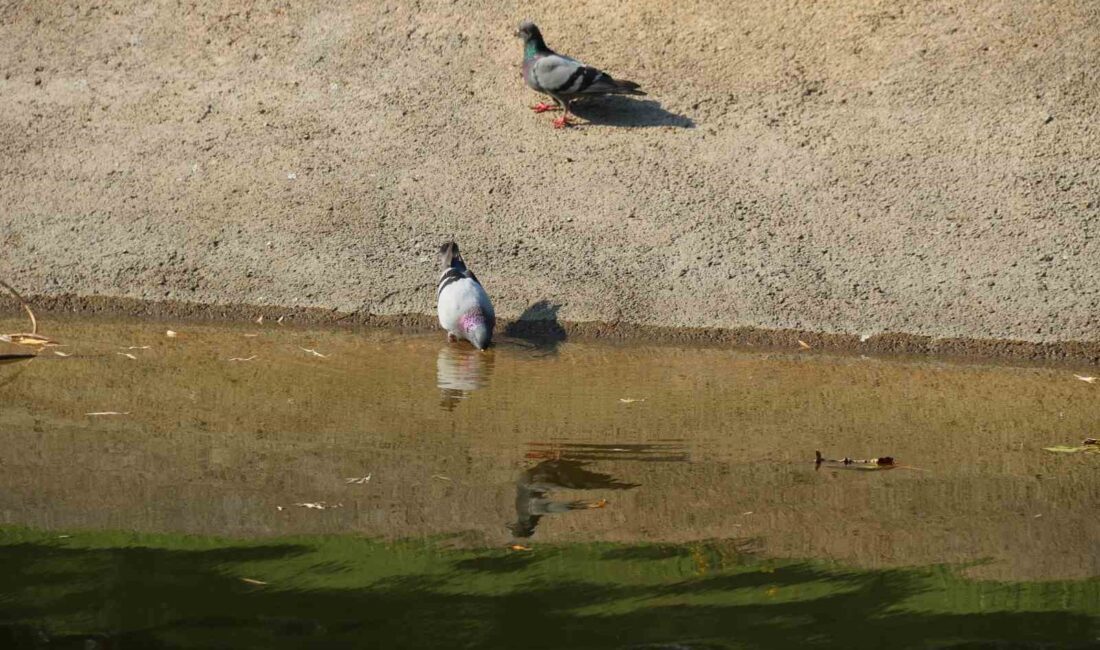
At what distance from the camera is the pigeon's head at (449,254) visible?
9078 mm

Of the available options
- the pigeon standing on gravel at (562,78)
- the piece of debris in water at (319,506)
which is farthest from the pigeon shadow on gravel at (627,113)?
the piece of debris in water at (319,506)

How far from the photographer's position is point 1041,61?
37.5 feet

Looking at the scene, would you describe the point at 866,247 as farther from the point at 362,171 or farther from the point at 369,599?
the point at 369,599

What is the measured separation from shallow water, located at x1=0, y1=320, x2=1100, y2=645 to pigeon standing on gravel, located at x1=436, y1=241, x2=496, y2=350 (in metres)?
0.15

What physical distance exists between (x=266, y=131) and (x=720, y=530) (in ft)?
20.7

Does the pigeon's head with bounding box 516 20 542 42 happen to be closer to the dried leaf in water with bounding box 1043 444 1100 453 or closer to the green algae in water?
the dried leaf in water with bounding box 1043 444 1100 453

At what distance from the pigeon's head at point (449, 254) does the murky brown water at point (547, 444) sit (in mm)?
493

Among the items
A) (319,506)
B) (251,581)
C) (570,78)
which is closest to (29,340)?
(319,506)

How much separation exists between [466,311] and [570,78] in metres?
3.01

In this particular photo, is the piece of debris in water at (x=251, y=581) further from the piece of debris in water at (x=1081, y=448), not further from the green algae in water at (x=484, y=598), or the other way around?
the piece of debris in water at (x=1081, y=448)

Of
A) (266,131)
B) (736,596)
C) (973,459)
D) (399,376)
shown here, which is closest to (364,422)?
(399,376)

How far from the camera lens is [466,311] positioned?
27.9 ft

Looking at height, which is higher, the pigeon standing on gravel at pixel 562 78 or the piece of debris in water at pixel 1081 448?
the pigeon standing on gravel at pixel 562 78

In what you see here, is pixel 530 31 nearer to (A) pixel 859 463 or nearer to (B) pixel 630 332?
(B) pixel 630 332
